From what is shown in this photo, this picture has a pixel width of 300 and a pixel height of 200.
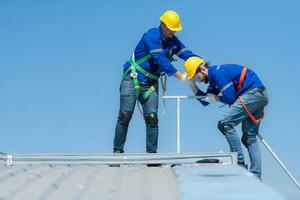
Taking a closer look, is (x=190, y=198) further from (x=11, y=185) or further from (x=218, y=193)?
(x=11, y=185)

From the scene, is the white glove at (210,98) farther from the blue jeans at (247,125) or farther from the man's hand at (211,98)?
the blue jeans at (247,125)

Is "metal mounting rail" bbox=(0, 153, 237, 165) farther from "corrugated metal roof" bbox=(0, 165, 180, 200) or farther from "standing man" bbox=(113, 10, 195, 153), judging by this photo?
"standing man" bbox=(113, 10, 195, 153)

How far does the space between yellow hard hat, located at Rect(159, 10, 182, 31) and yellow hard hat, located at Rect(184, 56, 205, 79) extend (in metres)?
0.59

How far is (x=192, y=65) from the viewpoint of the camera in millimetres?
9703

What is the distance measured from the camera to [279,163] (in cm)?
949

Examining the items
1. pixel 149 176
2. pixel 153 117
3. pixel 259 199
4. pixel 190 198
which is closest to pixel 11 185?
pixel 149 176

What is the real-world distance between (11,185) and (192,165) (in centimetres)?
202

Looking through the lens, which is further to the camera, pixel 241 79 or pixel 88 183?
pixel 241 79

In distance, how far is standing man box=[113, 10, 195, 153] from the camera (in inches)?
394

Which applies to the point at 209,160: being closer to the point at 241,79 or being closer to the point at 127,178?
the point at 127,178

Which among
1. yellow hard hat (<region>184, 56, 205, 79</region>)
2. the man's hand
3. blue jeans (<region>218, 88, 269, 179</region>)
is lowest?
blue jeans (<region>218, 88, 269, 179</region>)

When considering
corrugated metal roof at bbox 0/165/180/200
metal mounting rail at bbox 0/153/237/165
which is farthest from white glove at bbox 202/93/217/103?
corrugated metal roof at bbox 0/165/180/200

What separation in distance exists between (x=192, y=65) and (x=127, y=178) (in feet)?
9.02

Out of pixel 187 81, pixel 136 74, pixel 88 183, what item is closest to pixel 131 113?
pixel 136 74
